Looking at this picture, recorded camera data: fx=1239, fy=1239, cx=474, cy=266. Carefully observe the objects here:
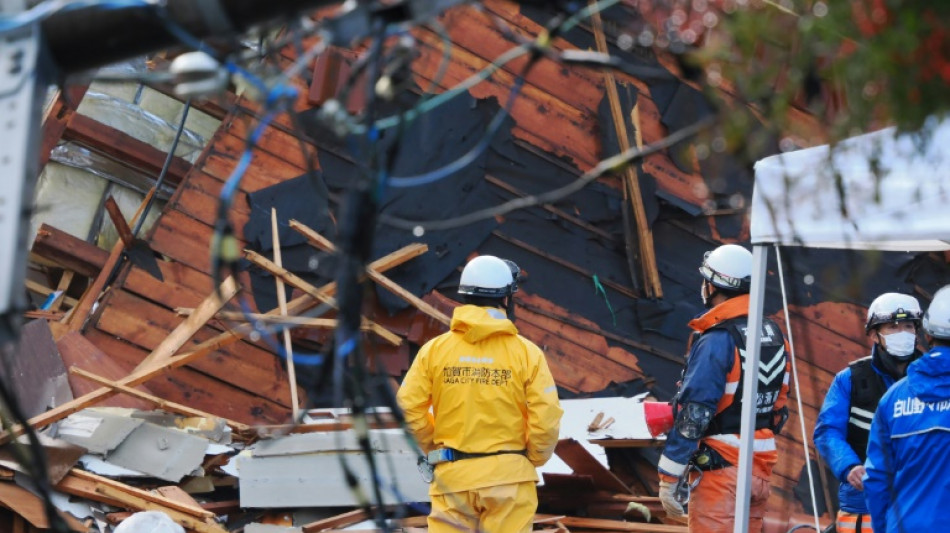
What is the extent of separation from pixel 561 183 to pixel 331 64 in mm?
2258

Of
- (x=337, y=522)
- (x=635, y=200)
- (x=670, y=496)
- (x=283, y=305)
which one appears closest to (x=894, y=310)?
(x=670, y=496)

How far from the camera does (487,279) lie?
698 cm

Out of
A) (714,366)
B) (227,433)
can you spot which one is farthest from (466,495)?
(227,433)

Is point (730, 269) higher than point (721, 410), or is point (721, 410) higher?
point (730, 269)

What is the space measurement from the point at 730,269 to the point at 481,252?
3947 millimetres

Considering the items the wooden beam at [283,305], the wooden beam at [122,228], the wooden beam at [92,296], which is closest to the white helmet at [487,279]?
the wooden beam at [283,305]

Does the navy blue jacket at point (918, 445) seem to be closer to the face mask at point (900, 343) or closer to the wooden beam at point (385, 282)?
the face mask at point (900, 343)

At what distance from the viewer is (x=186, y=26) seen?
11.8ft

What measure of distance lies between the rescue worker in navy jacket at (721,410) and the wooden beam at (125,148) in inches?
250

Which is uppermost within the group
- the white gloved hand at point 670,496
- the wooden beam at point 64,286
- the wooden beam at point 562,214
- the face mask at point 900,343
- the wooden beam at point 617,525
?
the wooden beam at point 562,214

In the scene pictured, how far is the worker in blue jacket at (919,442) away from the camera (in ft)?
18.3

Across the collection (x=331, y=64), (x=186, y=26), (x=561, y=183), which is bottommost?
(x=186, y=26)

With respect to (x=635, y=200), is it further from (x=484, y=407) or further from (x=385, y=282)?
(x=484, y=407)

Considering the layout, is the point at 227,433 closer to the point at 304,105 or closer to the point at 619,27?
the point at 304,105
